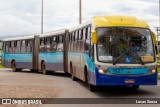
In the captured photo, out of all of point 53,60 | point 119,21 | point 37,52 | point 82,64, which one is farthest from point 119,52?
point 37,52

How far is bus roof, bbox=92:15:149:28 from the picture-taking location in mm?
15368

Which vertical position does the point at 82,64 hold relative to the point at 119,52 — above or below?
below

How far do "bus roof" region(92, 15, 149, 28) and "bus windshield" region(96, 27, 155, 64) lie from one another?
167 millimetres

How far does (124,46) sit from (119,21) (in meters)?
1.05

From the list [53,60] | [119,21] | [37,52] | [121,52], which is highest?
[119,21]

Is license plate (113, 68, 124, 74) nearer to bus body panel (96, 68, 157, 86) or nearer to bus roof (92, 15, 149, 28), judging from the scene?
bus body panel (96, 68, 157, 86)

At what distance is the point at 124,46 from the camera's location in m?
15.0

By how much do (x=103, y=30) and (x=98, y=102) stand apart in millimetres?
3218

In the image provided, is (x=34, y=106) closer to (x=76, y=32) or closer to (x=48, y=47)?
(x=76, y=32)

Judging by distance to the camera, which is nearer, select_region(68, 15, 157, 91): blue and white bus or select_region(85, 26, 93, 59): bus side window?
select_region(68, 15, 157, 91): blue and white bus

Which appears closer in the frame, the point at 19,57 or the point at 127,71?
the point at 127,71

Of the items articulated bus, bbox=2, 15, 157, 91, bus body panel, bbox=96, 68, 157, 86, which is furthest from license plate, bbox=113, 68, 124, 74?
bus body panel, bbox=96, 68, 157, 86

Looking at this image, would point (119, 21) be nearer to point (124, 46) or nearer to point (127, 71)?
point (124, 46)

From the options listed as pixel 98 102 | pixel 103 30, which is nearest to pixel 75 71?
pixel 103 30
